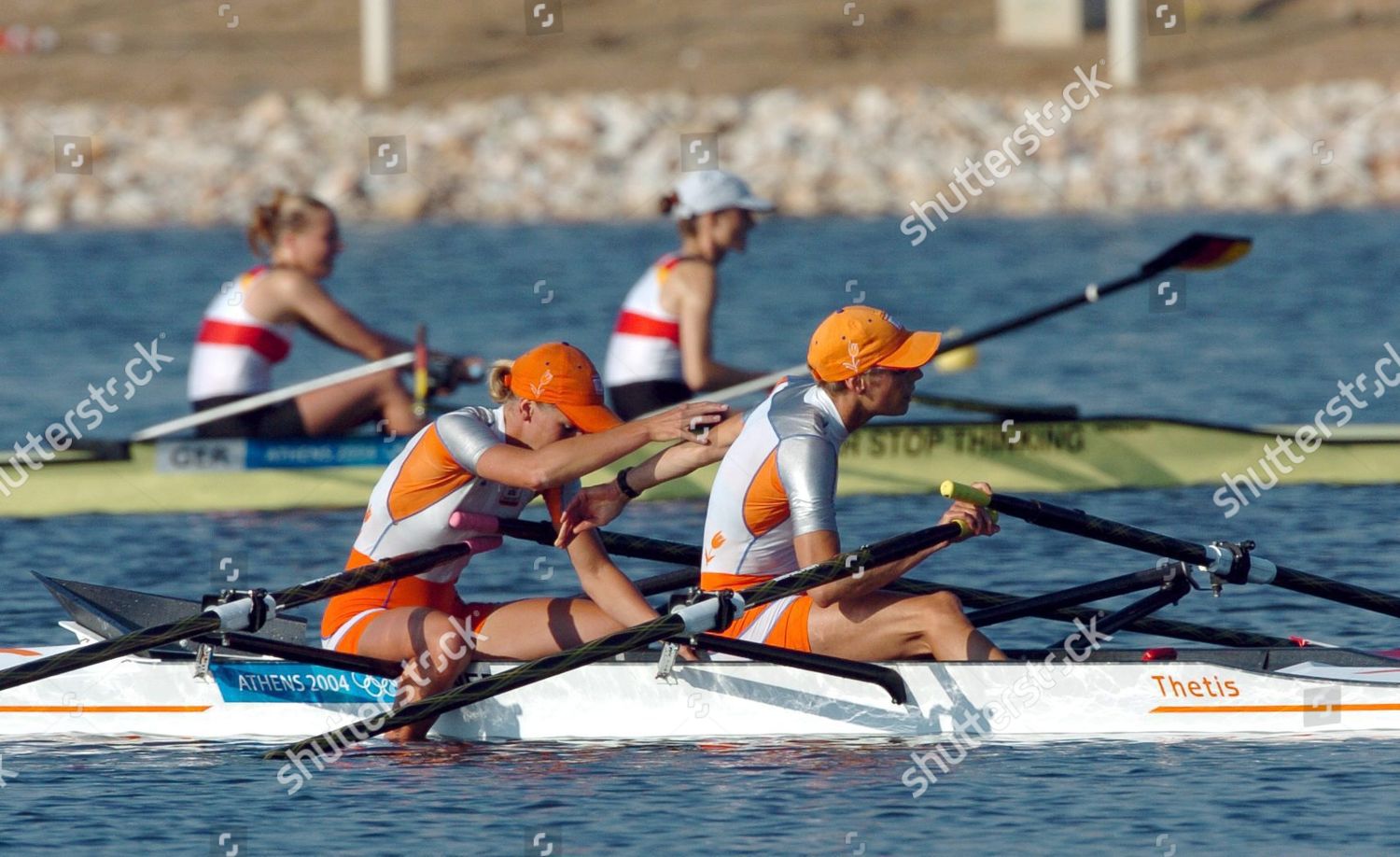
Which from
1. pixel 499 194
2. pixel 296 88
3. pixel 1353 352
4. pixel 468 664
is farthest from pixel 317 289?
pixel 296 88

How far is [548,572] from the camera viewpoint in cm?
1184

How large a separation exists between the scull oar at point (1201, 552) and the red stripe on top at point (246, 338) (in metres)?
5.86

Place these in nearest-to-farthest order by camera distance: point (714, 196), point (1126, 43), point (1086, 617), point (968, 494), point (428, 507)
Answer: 1. point (968, 494)
2. point (428, 507)
3. point (1086, 617)
4. point (714, 196)
5. point (1126, 43)

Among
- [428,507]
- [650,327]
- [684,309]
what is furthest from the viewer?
[650,327]

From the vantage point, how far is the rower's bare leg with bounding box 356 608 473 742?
7.82m

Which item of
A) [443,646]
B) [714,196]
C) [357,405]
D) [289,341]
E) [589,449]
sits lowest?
[443,646]

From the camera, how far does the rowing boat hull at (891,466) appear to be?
13.0m

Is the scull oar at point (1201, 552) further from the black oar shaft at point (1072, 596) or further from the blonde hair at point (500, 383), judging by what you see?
the blonde hair at point (500, 383)

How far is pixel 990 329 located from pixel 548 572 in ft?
10.5

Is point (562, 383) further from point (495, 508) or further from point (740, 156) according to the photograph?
point (740, 156)

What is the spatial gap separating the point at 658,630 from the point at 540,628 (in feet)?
2.16

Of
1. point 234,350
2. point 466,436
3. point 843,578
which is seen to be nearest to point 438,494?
point 466,436

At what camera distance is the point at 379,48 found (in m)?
36.5

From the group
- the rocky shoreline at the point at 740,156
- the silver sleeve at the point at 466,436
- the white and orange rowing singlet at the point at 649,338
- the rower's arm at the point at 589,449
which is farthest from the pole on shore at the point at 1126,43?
the rower's arm at the point at 589,449
